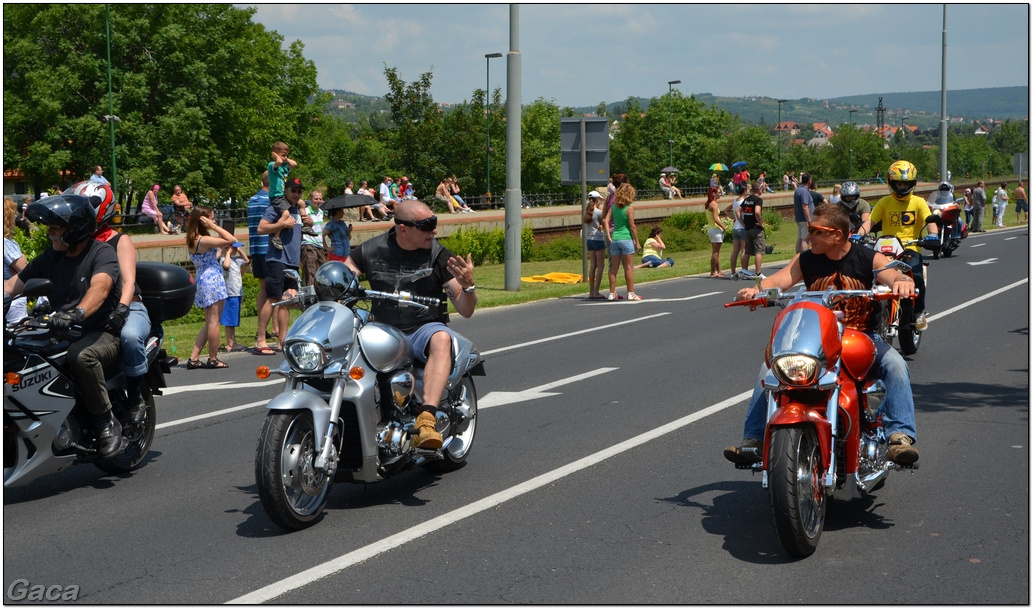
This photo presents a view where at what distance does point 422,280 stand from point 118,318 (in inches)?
73.8

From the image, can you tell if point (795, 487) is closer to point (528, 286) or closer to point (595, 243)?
point (595, 243)

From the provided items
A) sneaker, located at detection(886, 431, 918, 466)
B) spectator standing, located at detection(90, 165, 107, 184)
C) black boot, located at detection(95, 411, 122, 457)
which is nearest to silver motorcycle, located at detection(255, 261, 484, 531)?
black boot, located at detection(95, 411, 122, 457)

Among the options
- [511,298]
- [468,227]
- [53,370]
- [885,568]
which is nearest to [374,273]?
[53,370]

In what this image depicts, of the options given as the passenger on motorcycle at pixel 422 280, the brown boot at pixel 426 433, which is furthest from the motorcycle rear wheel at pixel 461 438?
the brown boot at pixel 426 433

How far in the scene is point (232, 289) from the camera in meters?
13.1

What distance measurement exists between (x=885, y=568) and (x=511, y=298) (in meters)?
13.7

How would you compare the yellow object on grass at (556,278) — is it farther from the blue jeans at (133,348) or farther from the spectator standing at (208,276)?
the blue jeans at (133,348)

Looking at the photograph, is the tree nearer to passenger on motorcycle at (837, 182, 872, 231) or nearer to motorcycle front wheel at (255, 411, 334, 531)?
passenger on motorcycle at (837, 182, 872, 231)

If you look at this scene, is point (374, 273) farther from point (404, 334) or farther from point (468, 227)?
point (468, 227)

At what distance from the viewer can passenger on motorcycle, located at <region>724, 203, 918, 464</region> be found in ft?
20.3

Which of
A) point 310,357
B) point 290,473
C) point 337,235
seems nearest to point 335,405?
point 310,357

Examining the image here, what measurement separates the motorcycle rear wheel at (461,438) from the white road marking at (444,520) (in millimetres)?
525

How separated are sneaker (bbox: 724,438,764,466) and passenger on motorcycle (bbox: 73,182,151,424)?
3.67 m

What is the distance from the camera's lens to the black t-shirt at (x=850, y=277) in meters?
6.55
